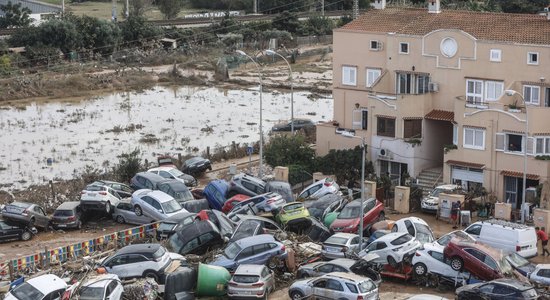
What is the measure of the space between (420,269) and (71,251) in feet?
38.7

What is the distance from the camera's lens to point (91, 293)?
29.6m

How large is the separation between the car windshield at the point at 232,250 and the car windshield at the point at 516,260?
8.33 m

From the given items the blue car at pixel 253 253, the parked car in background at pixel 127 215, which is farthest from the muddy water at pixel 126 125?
the blue car at pixel 253 253

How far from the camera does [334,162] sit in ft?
154

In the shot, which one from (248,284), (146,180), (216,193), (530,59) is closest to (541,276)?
(248,284)

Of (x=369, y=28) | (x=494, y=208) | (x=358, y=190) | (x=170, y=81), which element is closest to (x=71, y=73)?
(x=170, y=81)

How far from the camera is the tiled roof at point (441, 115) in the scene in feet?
153

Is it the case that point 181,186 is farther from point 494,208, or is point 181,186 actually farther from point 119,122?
point 119,122

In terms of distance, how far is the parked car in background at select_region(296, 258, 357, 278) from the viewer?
104 feet

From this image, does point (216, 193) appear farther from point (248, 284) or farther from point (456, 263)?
point (456, 263)

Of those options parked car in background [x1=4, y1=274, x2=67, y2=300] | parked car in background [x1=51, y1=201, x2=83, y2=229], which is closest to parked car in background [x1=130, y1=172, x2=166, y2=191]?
parked car in background [x1=51, y1=201, x2=83, y2=229]

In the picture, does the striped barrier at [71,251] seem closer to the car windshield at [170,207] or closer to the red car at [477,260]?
the car windshield at [170,207]

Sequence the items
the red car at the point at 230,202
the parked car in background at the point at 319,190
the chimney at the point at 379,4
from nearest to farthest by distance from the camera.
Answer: the red car at the point at 230,202 < the parked car in background at the point at 319,190 < the chimney at the point at 379,4

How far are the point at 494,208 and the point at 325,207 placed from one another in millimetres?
6554
